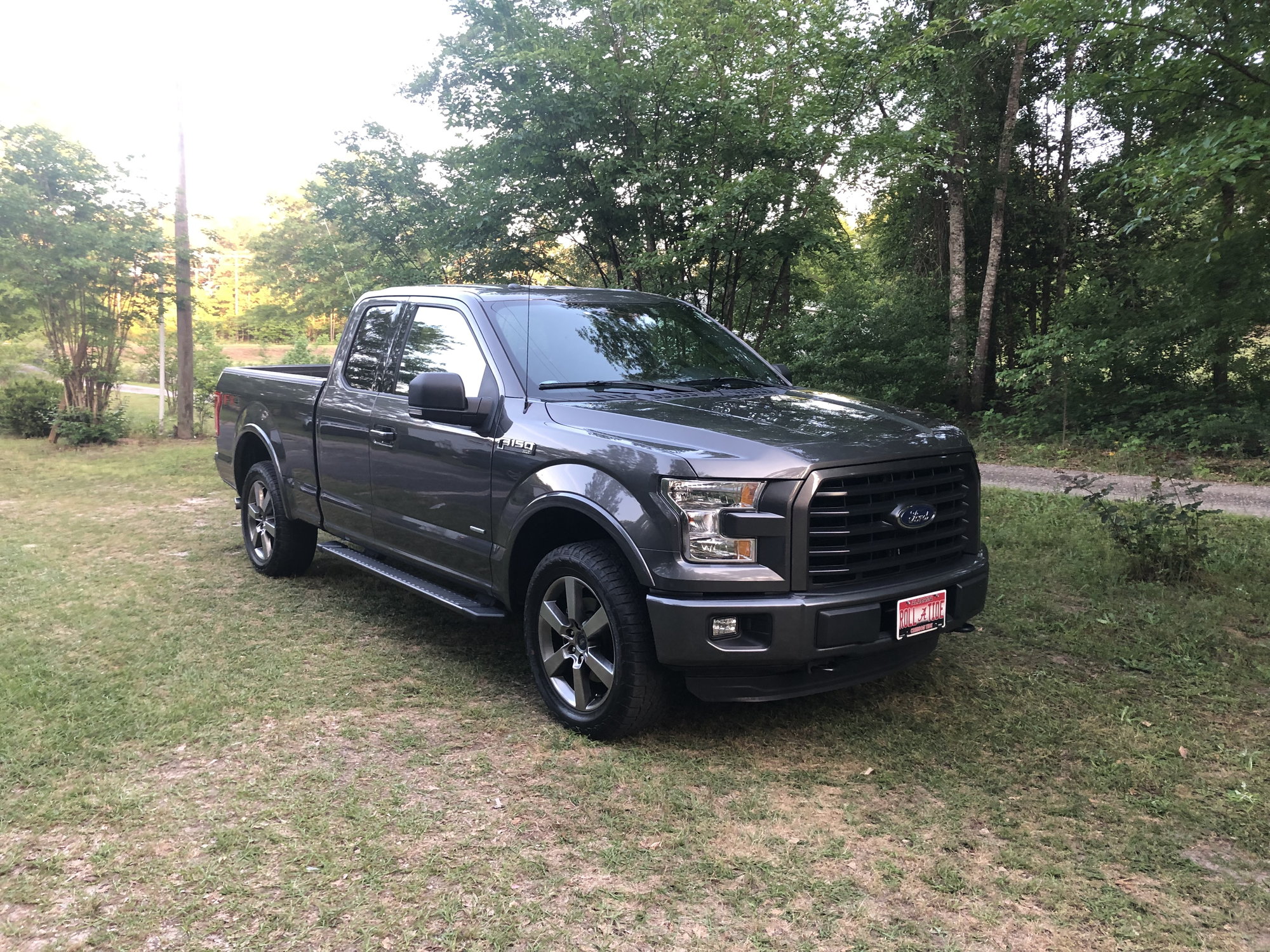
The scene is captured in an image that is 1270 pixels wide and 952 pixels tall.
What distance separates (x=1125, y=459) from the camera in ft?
38.5

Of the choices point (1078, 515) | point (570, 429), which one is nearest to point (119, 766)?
point (570, 429)

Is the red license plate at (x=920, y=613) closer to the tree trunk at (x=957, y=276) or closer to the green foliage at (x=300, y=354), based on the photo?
the tree trunk at (x=957, y=276)

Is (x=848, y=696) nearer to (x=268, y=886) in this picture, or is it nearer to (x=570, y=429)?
(x=570, y=429)

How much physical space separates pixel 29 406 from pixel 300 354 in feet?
67.6

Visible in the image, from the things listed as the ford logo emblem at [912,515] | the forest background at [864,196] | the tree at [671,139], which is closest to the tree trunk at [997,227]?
the forest background at [864,196]

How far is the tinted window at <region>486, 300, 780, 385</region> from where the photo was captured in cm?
432

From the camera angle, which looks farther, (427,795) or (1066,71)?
(1066,71)

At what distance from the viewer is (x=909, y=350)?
1514 cm

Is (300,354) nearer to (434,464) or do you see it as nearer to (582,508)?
(434,464)

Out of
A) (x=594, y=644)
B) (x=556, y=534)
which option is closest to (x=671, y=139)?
(x=556, y=534)

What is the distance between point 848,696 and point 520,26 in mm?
10079

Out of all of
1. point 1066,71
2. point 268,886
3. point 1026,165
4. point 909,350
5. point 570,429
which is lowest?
point 268,886

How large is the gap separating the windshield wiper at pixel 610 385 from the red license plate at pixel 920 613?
146 centimetres

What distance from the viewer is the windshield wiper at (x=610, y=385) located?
4.16 m
